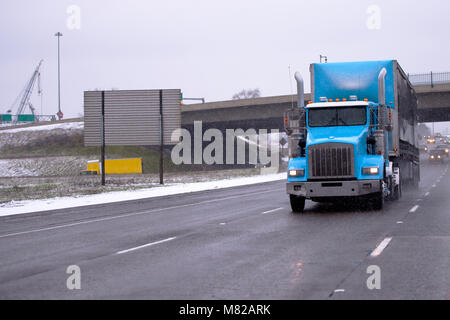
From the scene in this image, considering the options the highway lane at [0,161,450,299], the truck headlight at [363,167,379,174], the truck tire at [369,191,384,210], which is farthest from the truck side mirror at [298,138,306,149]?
the truck tire at [369,191,384,210]

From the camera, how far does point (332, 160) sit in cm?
1627

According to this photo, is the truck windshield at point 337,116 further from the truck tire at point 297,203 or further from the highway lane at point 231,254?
the highway lane at point 231,254

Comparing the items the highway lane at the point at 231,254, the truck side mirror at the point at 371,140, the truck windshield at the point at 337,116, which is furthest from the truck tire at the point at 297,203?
the truck side mirror at the point at 371,140

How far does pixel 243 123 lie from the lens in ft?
Answer: 226

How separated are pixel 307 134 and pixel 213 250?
7881 mm

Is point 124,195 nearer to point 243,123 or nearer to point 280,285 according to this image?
point 280,285

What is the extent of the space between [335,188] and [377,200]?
1.54m

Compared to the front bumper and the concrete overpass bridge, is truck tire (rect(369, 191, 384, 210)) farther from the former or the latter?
the concrete overpass bridge

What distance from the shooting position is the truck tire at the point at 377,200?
16.8 metres

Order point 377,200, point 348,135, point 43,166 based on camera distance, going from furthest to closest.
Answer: point 43,166 < point 377,200 < point 348,135

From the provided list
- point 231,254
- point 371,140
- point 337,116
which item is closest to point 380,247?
point 231,254

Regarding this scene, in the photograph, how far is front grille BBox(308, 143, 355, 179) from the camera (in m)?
16.2

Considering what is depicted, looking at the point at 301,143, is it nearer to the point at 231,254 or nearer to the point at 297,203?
the point at 297,203
